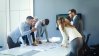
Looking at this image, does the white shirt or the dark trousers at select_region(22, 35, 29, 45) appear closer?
the white shirt

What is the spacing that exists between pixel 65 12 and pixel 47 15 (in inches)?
28.2

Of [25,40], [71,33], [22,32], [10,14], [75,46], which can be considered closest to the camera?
[75,46]

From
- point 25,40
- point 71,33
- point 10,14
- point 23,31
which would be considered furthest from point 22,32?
point 10,14

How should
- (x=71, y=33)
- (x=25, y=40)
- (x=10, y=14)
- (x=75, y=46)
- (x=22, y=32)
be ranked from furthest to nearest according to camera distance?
1. (x=10, y=14)
2. (x=25, y=40)
3. (x=22, y=32)
4. (x=71, y=33)
5. (x=75, y=46)

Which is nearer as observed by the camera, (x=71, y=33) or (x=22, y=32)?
(x=71, y=33)

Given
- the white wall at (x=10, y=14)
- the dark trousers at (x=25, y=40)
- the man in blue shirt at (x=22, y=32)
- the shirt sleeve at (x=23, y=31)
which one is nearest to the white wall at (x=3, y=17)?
the white wall at (x=10, y=14)

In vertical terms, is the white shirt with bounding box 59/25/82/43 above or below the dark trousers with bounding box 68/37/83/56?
above

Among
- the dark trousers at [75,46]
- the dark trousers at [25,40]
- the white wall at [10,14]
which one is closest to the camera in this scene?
the dark trousers at [75,46]

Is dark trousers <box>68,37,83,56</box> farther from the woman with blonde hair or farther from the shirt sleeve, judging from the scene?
the shirt sleeve

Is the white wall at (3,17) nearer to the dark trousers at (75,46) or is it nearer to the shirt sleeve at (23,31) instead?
the shirt sleeve at (23,31)

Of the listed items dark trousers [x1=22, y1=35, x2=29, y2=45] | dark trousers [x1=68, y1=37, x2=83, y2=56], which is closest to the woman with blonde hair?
dark trousers [x1=68, y1=37, x2=83, y2=56]

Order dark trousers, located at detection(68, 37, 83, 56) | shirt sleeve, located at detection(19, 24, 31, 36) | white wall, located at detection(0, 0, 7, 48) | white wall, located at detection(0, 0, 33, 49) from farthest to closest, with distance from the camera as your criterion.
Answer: white wall, located at detection(0, 0, 7, 48) → white wall, located at detection(0, 0, 33, 49) → shirt sleeve, located at detection(19, 24, 31, 36) → dark trousers, located at detection(68, 37, 83, 56)

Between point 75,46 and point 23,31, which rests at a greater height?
point 23,31

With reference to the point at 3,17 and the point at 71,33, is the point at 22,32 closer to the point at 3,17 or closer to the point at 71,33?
the point at 71,33
